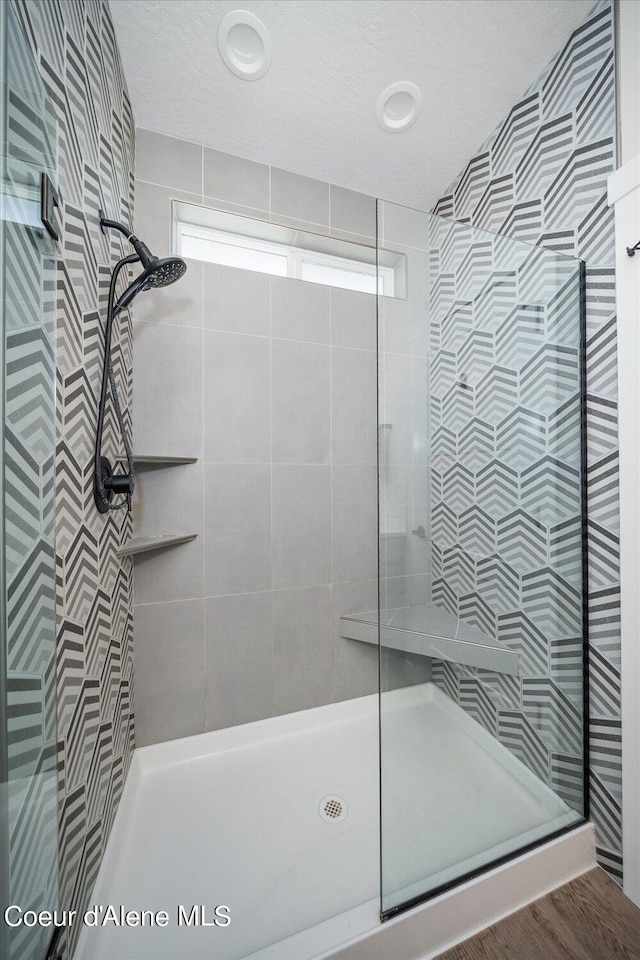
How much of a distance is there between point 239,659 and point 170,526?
62cm

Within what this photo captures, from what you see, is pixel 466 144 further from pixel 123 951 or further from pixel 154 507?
pixel 123 951

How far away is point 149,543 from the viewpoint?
1.32 m

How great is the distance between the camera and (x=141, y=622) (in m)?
1.47

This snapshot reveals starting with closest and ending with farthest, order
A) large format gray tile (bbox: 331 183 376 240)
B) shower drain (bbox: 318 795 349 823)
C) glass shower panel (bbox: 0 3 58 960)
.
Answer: glass shower panel (bbox: 0 3 58 960) → shower drain (bbox: 318 795 349 823) → large format gray tile (bbox: 331 183 376 240)

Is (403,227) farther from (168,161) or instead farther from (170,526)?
(170,526)

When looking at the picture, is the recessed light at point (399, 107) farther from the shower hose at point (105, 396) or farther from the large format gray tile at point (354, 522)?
the large format gray tile at point (354, 522)

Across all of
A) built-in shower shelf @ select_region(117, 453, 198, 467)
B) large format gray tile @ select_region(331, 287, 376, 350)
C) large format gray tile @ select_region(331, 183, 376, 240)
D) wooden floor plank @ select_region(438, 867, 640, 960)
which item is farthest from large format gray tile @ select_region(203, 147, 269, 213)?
wooden floor plank @ select_region(438, 867, 640, 960)

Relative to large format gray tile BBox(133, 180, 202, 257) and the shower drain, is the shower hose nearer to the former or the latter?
large format gray tile BBox(133, 180, 202, 257)

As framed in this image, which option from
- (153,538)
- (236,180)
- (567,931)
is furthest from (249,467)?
(567,931)

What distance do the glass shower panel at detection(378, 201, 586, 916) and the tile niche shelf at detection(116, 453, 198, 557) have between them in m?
0.78

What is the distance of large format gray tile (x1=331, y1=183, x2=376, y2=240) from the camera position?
179 centimetres

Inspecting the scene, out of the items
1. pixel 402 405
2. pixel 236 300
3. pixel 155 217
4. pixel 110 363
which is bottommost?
pixel 402 405

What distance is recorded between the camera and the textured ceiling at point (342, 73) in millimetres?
1110

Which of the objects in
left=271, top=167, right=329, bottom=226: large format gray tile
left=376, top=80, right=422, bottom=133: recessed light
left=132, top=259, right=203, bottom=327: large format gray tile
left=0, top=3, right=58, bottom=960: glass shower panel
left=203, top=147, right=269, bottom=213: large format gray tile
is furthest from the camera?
left=271, top=167, right=329, bottom=226: large format gray tile
